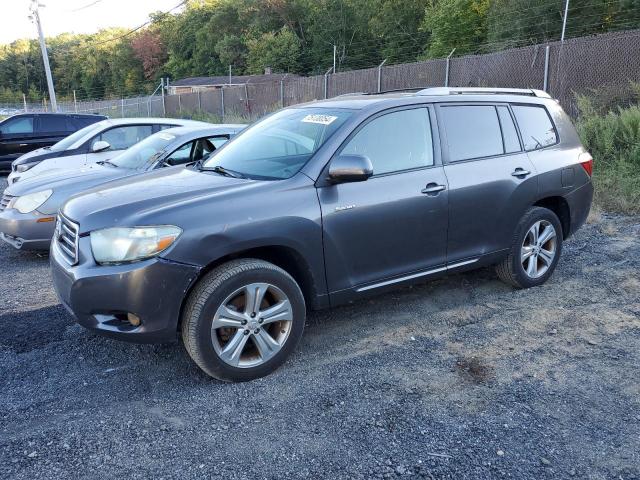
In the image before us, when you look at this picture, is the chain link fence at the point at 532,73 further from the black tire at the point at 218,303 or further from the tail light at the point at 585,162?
the black tire at the point at 218,303

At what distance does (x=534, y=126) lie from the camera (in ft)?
16.1

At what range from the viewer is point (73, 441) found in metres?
2.85

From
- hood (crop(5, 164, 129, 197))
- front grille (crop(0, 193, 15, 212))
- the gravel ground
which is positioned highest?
hood (crop(5, 164, 129, 197))

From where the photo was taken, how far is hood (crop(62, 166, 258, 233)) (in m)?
3.21

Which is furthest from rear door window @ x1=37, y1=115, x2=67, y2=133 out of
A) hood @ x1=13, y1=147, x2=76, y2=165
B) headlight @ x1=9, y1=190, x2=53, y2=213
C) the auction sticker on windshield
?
the auction sticker on windshield

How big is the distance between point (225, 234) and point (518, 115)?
2982 mm

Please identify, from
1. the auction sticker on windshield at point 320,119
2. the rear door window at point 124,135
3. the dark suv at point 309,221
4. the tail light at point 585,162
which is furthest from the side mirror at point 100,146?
the tail light at point 585,162

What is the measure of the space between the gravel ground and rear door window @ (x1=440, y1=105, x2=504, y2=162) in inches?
50.7

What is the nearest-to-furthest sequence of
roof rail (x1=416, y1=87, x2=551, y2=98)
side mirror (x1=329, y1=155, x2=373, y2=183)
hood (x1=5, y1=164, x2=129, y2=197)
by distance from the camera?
side mirror (x1=329, y1=155, x2=373, y2=183)
roof rail (x1=416, y1=87, x2=551, y2=98)
hood (x1=5, y1=164, x2=129, y2=197)

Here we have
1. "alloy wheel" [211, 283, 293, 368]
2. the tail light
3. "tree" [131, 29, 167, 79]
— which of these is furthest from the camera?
"tree" [131, 29, 167, 79]

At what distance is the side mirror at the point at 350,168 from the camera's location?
351 centimetres

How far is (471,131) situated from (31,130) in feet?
39.5

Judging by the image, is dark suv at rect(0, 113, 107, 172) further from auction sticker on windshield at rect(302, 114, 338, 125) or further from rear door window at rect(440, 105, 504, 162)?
rear door window at rect(440, 105, 504, 162)

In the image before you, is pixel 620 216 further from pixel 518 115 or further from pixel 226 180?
pixel 226 180
